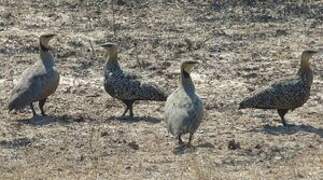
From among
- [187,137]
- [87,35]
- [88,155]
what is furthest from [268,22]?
[88,155]

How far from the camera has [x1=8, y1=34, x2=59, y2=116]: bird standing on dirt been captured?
43.0 feet

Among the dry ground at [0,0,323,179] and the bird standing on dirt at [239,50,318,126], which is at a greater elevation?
the bird standing on dirt at [239,50,318,126]

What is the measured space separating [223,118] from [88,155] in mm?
2514

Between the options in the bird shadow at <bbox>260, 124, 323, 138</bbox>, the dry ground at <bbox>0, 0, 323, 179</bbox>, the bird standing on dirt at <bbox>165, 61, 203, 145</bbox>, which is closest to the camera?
the dry ground at <bbox>0, 0, 323, 179</bbox>

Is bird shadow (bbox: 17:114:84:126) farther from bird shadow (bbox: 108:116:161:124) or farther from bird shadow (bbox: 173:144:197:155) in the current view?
bird shadow (bbox: 173:144:197:155)

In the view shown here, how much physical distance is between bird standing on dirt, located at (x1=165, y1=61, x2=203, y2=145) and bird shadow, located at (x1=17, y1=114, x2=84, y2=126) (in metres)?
1.65

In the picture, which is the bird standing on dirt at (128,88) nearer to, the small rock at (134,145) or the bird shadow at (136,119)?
the bird shadow at (136,119)

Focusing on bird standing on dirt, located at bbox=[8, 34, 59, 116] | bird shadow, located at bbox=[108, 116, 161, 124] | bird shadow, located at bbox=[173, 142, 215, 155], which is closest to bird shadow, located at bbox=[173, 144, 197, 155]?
bird shadow, located at bbox=[173, 142, 215, 155]

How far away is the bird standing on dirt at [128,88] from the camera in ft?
43.0

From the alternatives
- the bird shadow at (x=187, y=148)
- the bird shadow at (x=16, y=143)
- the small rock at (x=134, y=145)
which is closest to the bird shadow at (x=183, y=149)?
the bird shadow at (x=187, y=148)

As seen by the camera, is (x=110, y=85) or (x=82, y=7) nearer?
(x=110, y=85)

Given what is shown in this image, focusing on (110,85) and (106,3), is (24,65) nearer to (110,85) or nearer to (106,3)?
(110,85)

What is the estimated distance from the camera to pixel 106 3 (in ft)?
65.9

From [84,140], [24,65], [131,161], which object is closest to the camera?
[131,161]
